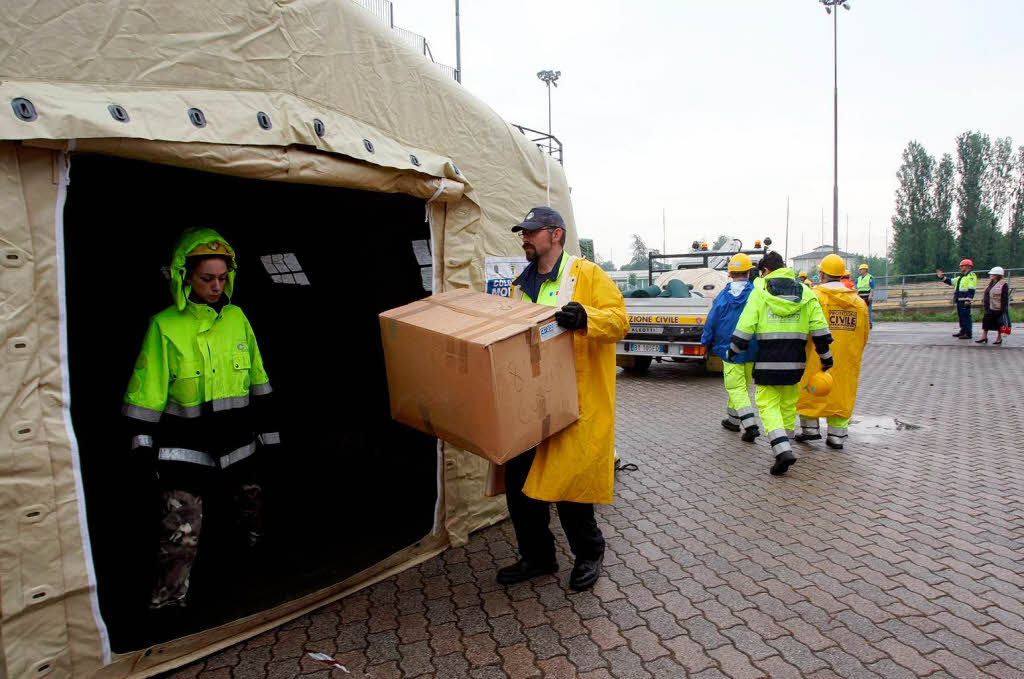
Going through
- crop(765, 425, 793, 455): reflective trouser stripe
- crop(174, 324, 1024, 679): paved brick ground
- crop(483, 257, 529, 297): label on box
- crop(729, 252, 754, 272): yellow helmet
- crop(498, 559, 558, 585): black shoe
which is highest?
crop(729, 252, 754, 272): yellow helmet

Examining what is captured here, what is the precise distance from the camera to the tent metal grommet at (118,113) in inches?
83.0

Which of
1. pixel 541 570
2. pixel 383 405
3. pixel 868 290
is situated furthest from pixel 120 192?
pixel 868 290

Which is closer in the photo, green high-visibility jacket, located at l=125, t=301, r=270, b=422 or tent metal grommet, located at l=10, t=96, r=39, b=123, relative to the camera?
tent metal grommet, located at l=10, t=96, r=39, b=123

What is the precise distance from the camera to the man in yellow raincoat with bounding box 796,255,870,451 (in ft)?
18.3

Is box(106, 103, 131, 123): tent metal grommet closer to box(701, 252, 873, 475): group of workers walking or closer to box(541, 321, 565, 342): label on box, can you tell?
box(541, 321, 565, 342): label on box

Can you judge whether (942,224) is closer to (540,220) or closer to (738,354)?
(738,354)

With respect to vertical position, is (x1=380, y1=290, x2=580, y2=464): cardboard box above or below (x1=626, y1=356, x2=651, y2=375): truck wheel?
above

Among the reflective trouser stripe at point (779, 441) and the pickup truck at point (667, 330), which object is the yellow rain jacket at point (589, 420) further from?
the pickup truck at point (667, 330)

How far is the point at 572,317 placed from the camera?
8.72 ft

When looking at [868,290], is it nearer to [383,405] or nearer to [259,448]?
[383,405]

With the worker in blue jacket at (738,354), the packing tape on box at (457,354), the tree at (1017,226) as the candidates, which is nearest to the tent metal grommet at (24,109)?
the packing tape on box at (457,354)

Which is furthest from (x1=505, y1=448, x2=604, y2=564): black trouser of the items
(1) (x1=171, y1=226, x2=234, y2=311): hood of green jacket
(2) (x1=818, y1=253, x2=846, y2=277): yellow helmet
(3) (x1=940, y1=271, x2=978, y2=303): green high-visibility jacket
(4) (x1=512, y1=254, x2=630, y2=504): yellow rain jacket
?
(3) (x1=940, y1=271, x2=978, y2=303): green high-visibility jacket

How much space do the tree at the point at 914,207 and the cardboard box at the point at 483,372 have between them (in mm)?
54382

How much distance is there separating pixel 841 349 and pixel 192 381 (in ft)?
18.3
